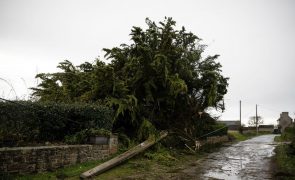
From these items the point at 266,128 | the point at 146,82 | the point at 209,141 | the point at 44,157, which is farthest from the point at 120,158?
the point at 266,128

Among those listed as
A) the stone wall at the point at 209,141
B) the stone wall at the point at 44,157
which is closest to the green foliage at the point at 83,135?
the stone wall at the point at 44,157

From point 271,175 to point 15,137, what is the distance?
8.39m

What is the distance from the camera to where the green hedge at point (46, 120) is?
899 centimetres

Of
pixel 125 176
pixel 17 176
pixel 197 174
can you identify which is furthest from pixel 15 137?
pixel 197 174

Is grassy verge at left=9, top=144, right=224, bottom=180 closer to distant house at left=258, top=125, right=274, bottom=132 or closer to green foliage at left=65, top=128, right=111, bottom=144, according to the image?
green foliage at left=65, top=128, right=111, bottom=144

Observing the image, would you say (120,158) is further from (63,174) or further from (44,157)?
(44,157)

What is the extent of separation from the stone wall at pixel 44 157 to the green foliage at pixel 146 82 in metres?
2.67

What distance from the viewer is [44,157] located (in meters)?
8.37

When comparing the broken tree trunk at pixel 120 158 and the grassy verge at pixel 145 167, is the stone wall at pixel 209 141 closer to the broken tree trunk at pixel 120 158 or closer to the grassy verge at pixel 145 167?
the grassy verge at pixel 145 167

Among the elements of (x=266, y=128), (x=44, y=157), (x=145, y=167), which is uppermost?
(x=44, y=157)

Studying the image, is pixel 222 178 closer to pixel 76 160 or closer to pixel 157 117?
pixel 76 160

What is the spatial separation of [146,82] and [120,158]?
4.81m

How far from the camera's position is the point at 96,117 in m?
11.2

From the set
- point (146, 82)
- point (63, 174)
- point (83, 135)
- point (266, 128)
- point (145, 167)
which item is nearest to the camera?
point (63, 174)
